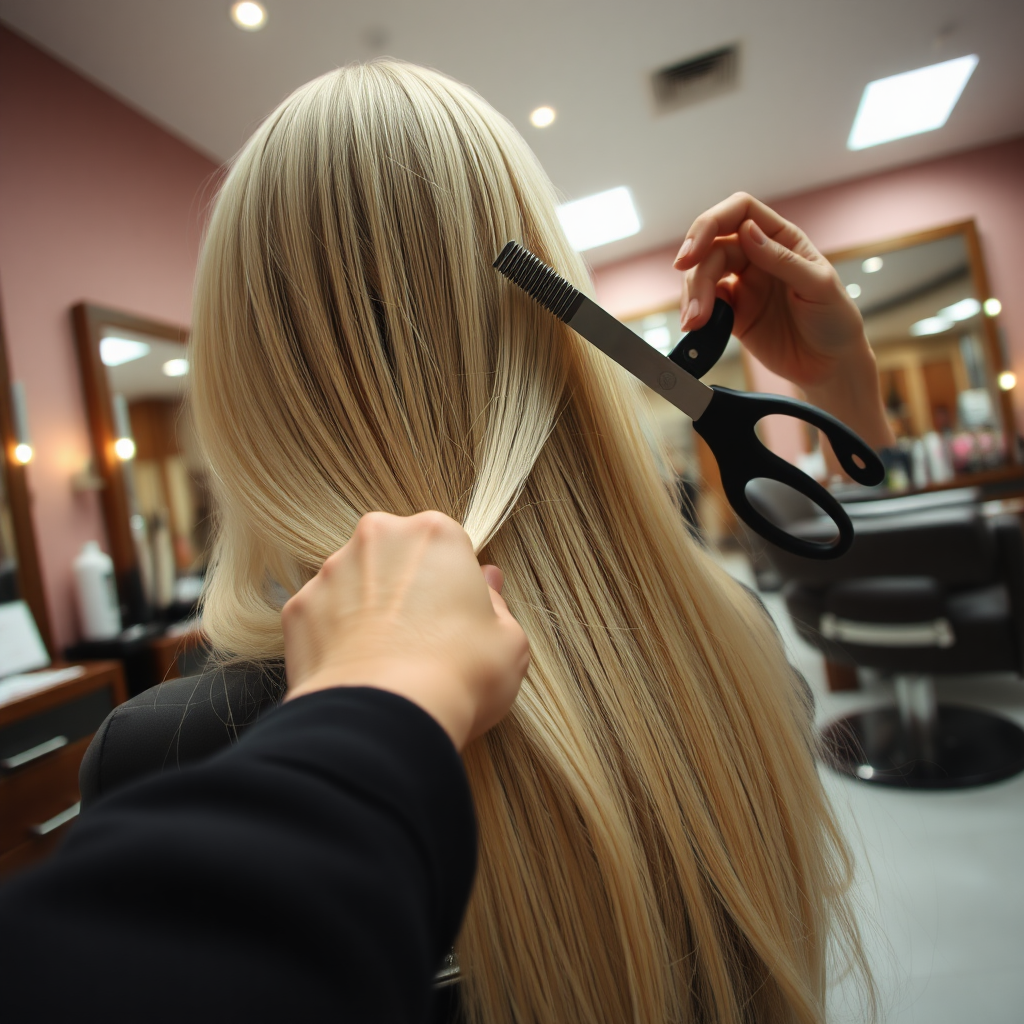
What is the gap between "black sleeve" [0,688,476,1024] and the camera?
147 mm

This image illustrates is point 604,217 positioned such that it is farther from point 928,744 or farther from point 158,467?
point 928,744

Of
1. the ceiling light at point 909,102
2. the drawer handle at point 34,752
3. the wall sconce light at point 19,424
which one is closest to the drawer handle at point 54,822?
the drawer handle at point 34,752

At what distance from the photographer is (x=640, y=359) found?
0.43m

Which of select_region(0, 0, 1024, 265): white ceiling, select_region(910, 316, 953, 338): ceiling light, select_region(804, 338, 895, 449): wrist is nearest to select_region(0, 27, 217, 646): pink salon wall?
select_region(0, 0, 1024, 265): white ceiling

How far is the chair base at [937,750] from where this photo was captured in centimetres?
154

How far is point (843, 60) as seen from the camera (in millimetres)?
2469

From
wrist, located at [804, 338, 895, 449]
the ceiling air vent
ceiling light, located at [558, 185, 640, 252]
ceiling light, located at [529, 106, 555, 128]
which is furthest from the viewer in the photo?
ceiling light, located at [558, 185, 640, 252]

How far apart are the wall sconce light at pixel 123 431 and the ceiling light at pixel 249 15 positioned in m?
1.18

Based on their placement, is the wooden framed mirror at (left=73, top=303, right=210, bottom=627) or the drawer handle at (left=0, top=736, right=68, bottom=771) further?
the wooden framed mirror at (left=73, top=303, right=210, bottom=627)

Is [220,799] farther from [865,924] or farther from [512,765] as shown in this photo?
[865,924]

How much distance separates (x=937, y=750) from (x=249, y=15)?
2.88m

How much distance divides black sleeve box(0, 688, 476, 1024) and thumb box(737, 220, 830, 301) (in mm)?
571

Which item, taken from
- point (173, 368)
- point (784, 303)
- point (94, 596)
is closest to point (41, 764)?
point (94, 596)

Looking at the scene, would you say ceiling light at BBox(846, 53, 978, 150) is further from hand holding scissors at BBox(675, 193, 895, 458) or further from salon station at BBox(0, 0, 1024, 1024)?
hand holding scissors at BBox(675, 193, 895, 458)
